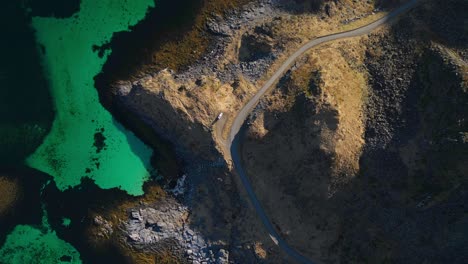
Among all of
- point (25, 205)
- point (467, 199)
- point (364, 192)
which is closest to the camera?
point (467, 199)

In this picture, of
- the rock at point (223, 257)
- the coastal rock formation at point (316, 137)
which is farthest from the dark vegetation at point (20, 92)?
the rock at point (223, 257)

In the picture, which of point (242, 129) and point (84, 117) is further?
point (84, 117)

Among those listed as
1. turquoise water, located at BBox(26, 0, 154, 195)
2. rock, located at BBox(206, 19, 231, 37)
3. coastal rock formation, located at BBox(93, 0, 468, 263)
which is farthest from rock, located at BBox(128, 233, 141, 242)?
rock, located at BBox(206, 19, 231, 37)

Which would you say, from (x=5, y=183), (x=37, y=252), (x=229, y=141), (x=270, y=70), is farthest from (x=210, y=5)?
(x=37, y=252)

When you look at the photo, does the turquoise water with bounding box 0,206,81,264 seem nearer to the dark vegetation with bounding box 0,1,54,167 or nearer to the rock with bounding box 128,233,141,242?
the rock with bounding box 128,233,141,242

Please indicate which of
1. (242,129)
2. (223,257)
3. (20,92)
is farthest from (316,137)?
(20,92)

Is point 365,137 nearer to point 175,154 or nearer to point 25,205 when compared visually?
point 175,154

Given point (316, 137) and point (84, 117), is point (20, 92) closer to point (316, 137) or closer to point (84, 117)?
point (84, 117)

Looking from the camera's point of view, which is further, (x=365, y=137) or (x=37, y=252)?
(x=37, y=252)

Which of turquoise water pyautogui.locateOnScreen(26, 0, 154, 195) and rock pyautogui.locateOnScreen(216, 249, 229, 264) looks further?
turquoise water pyautogui.locateOnScreen(26, 0, 154, 195)
